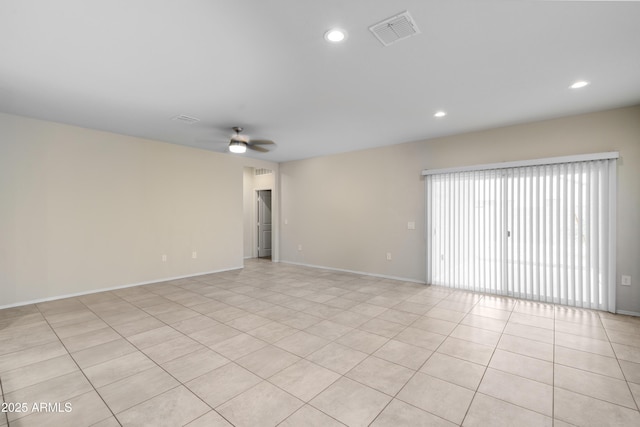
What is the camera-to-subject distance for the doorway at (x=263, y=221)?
888 cm

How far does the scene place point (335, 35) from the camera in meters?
2.23

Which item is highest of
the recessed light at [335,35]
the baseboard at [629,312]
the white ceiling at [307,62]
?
the white ceiling at [307,62]

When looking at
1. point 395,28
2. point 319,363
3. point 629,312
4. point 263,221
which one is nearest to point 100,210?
point 263,221

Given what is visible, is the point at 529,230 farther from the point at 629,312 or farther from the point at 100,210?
the point at 100,210

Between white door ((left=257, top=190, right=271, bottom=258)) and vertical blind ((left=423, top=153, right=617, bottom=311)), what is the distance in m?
5.32

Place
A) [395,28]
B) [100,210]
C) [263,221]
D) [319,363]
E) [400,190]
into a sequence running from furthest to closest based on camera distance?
1. [263,221]
2. [400,190]
3. [100,210]
4. [319,363]
5. [395,28]

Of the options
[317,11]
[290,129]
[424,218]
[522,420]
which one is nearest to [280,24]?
[317,11]

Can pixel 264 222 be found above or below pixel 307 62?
below

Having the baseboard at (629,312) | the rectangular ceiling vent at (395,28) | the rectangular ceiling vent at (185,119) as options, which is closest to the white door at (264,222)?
the rectangular ceiling vent at (185,119)

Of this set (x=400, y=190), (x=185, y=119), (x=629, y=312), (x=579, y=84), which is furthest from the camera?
(x=400, y=190)

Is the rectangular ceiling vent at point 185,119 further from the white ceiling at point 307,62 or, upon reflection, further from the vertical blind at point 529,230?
the vertical blind at point 529,230

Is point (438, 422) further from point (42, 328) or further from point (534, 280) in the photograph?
point (42, 328)

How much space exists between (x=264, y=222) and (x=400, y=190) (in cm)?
483

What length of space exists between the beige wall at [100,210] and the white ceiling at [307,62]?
1.97 ft
